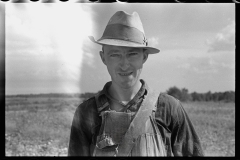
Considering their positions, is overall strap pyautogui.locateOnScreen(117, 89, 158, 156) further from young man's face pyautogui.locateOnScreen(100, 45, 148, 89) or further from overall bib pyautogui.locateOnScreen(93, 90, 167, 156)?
young man's face pyautogui.locateOnScreen(100, 45, 148, 89)

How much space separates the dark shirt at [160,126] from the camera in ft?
9.78

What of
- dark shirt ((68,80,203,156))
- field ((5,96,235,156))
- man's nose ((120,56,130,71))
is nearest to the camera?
man's nose ((120,56,130,71))

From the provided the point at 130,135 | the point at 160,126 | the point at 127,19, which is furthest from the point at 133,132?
the point at 127,19

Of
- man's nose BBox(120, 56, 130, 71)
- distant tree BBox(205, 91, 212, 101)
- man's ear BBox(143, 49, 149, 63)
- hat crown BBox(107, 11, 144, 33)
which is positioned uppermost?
hat crown BBox(107, 11, 144, 33)

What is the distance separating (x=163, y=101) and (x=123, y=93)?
446 millimetres

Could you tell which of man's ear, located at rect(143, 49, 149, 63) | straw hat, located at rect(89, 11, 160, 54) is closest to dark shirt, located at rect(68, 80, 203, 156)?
man's ear, located at rect(143, 49, 149, 63)

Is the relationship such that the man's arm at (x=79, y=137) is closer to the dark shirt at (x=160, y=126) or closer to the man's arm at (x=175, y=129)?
the dark shirt at (x=160, y=126)

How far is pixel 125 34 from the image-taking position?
9.51ft

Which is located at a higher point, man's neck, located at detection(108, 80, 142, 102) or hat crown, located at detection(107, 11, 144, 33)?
hat crown, located at detection(107, 11, 144, 33)

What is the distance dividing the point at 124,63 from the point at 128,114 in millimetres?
547

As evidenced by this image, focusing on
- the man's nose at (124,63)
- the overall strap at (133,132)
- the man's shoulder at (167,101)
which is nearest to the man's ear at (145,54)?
the man's nose at (124,63)

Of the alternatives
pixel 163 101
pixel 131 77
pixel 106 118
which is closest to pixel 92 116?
pixel 106 118

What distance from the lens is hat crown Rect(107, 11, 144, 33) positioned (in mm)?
2928

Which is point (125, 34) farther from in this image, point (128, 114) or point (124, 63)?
point (128, 114)
